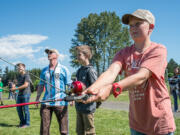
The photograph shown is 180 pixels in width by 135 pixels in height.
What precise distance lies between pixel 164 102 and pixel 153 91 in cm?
15

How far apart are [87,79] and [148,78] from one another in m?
2.13

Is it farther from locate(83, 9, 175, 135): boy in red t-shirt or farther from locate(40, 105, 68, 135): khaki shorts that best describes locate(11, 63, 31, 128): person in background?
locate(83, 9, 175, 135): boy in red t-shirt

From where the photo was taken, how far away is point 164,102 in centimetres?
190

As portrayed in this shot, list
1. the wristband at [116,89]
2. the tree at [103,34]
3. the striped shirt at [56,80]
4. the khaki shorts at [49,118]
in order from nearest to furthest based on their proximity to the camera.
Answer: the wristband at [116,89] → the khaki shorts at [49,118] → the striped shirt at [56,80] → the tree at [103,34]

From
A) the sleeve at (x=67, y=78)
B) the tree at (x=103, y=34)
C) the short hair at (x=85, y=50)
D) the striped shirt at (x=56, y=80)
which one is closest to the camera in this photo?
the short hair at (x=85, y=50)

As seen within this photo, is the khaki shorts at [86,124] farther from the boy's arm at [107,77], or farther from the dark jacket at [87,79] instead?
the boy's arm at [107,77]

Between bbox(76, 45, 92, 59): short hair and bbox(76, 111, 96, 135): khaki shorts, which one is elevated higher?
bbox(76, 45, 92, 59): short hair

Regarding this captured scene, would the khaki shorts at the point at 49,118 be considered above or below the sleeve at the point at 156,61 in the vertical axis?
below

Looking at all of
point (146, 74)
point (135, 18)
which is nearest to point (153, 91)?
point (146, 74)

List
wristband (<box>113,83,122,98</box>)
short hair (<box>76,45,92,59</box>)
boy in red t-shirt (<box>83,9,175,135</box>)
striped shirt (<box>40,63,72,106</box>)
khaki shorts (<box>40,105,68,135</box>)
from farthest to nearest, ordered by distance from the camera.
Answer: striped shirt (<box>40,63,72,106</box>) → khaki shorts (<box>40,105,68,135</box>) → short hair (<box>76,45,92,59</box>) → boy in red t-shirt (<box>83,9,175,135</box>) → wristband (<box>113,83,122,98</box>)

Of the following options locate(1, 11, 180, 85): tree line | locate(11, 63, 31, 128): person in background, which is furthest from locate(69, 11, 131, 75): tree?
locate(11, 63, 31, 128): person in background

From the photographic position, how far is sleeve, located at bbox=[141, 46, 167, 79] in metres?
1.66

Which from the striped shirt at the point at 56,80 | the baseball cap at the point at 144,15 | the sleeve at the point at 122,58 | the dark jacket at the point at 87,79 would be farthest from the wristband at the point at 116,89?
the striped shirt at the point at 56,80

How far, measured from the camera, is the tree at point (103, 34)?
44.8m
